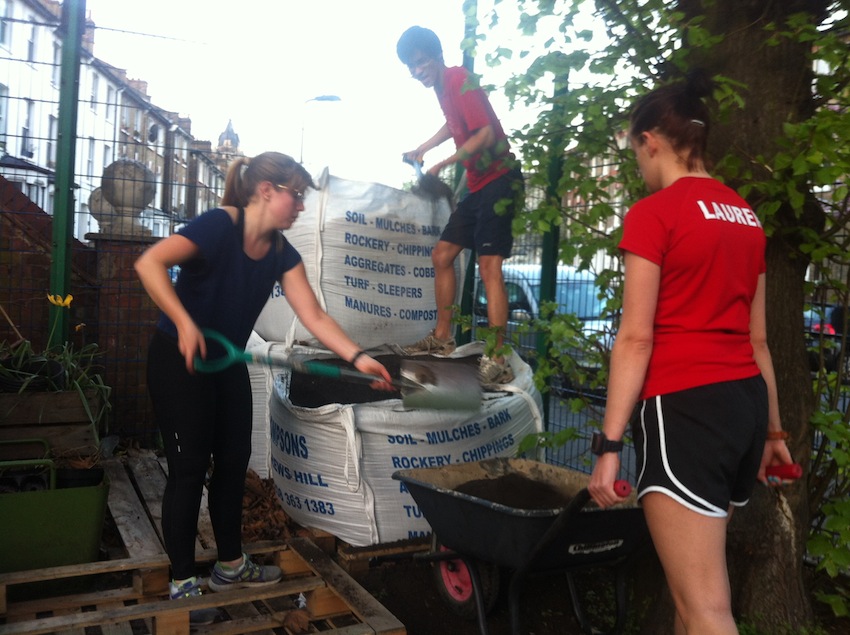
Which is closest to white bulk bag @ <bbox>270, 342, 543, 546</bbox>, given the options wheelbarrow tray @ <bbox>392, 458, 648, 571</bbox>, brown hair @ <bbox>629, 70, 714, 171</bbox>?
wheelbarrow tray @ <bbox>392, 458, 648, 571</bbox>

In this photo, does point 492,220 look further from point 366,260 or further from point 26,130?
point 26,130

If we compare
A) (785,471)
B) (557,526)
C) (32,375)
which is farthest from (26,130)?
(785,471)

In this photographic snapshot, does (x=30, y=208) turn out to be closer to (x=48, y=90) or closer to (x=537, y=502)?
(x=48, y=90)

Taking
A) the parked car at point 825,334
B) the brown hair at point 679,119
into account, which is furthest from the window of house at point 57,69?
the parked car at point 825,334

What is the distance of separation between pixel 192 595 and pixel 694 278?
2.11 meters

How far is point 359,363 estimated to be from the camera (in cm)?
299

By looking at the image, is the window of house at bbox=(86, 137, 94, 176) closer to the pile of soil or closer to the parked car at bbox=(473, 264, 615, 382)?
the parked car at bbox=(473, 264, 615, 382)

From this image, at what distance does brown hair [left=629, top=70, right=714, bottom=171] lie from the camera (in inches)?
79.7

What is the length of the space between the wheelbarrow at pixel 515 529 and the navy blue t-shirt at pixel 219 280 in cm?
85

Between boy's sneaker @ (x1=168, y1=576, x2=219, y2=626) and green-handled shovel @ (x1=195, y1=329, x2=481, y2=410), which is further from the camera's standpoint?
boy's sneaker @ (x1=168, y1=576, x2=219, y2=626)

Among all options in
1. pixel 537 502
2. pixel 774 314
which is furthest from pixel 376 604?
pixel 774 314

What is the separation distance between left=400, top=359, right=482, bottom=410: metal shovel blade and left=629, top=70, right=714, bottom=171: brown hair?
1.43m

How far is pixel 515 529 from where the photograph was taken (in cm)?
247

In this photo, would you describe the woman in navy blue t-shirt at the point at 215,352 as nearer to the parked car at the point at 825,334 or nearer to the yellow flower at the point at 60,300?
the parked car at the point at 825,334
